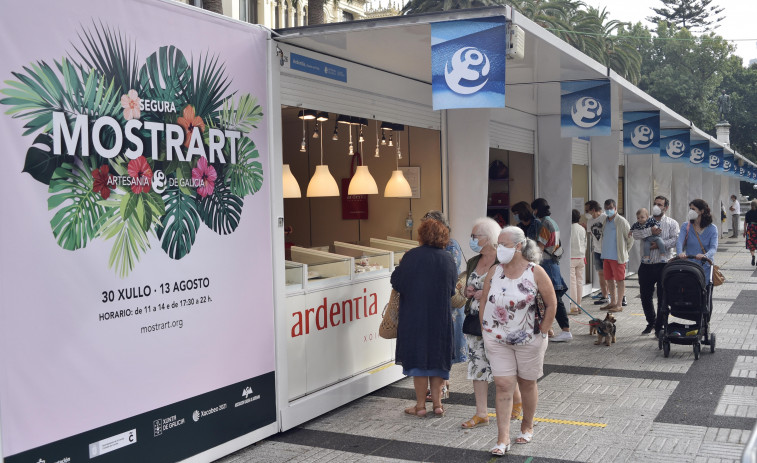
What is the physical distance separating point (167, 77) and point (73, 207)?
Answer: 3.89 ft

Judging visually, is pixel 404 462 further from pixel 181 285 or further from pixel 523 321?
pixel 181 285

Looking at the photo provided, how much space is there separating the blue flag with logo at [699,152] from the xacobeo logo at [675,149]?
328cm

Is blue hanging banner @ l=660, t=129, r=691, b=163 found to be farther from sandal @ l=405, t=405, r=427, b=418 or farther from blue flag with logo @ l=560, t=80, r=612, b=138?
sandal @ l=405, t=405, r=427, b=418

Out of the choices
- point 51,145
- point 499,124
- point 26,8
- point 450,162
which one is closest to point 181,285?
point 51,145

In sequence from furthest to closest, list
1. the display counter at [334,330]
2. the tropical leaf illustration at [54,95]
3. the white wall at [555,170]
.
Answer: the white wall at [555,170] → the display counter at [334,330] → the tropical leaf illustration at [54,95]

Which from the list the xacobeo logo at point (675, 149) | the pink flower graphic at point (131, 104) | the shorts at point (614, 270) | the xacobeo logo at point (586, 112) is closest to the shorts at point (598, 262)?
the shorts at point (614, 270)

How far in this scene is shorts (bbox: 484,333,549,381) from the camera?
5469mm

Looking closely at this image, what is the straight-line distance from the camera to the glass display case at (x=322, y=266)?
6.98 metres

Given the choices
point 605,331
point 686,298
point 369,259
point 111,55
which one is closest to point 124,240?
point 111,55

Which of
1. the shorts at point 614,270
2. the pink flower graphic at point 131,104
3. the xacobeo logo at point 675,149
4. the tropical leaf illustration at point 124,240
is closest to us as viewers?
the tropical leaf illustration at point 124,240

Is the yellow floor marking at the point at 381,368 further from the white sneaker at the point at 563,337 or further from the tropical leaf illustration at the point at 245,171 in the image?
the white sneaker at the point at 563,337

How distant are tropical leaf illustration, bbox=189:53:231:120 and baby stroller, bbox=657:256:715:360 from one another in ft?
18.1

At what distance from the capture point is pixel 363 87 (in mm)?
7949

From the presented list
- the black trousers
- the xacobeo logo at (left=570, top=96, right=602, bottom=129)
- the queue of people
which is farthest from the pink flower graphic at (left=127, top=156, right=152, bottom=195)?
the black trousers
